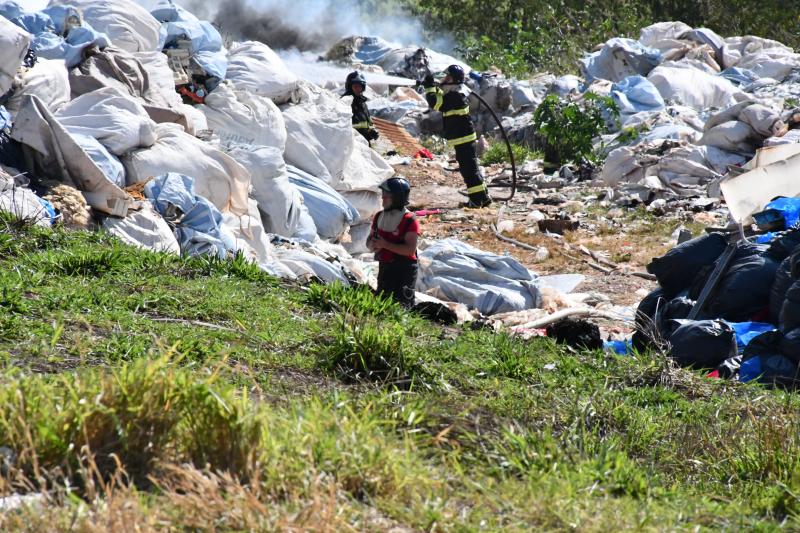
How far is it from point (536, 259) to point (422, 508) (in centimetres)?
→ 610

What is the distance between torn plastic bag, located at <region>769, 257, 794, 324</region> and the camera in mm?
4770

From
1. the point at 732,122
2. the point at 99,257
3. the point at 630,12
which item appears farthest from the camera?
the point at 630,12

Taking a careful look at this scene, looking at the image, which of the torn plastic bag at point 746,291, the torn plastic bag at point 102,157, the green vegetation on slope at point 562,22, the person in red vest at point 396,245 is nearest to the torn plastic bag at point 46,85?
the torn plastic bag at point 102,157

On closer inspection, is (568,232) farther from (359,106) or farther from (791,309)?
(791,309)

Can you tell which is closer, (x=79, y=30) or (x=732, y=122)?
(x=79, y=30)

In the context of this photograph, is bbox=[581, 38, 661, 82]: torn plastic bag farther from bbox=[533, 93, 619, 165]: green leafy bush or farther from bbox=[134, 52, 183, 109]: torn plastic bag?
bbox=[134, 52, 183, 109]: torn plastic bag

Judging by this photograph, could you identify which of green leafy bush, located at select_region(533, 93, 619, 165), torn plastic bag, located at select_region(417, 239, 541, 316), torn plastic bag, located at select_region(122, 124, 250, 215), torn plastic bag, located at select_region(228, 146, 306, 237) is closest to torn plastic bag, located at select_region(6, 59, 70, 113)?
torn plastic bag, located at select_region(122, 124, 250, 215)

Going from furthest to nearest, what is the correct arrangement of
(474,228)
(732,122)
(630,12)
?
(630,12), (732,122), (474,228)

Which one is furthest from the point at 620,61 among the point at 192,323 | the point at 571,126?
the point at 192,323

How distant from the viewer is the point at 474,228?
9266 mm

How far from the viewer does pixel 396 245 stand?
17.6 feet

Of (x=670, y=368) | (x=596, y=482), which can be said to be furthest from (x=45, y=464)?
(x=670, y=368)

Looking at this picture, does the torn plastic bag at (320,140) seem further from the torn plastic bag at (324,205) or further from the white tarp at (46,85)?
the white tarp at (46,85)

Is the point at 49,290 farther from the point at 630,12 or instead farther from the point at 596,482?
the point at 630,12
